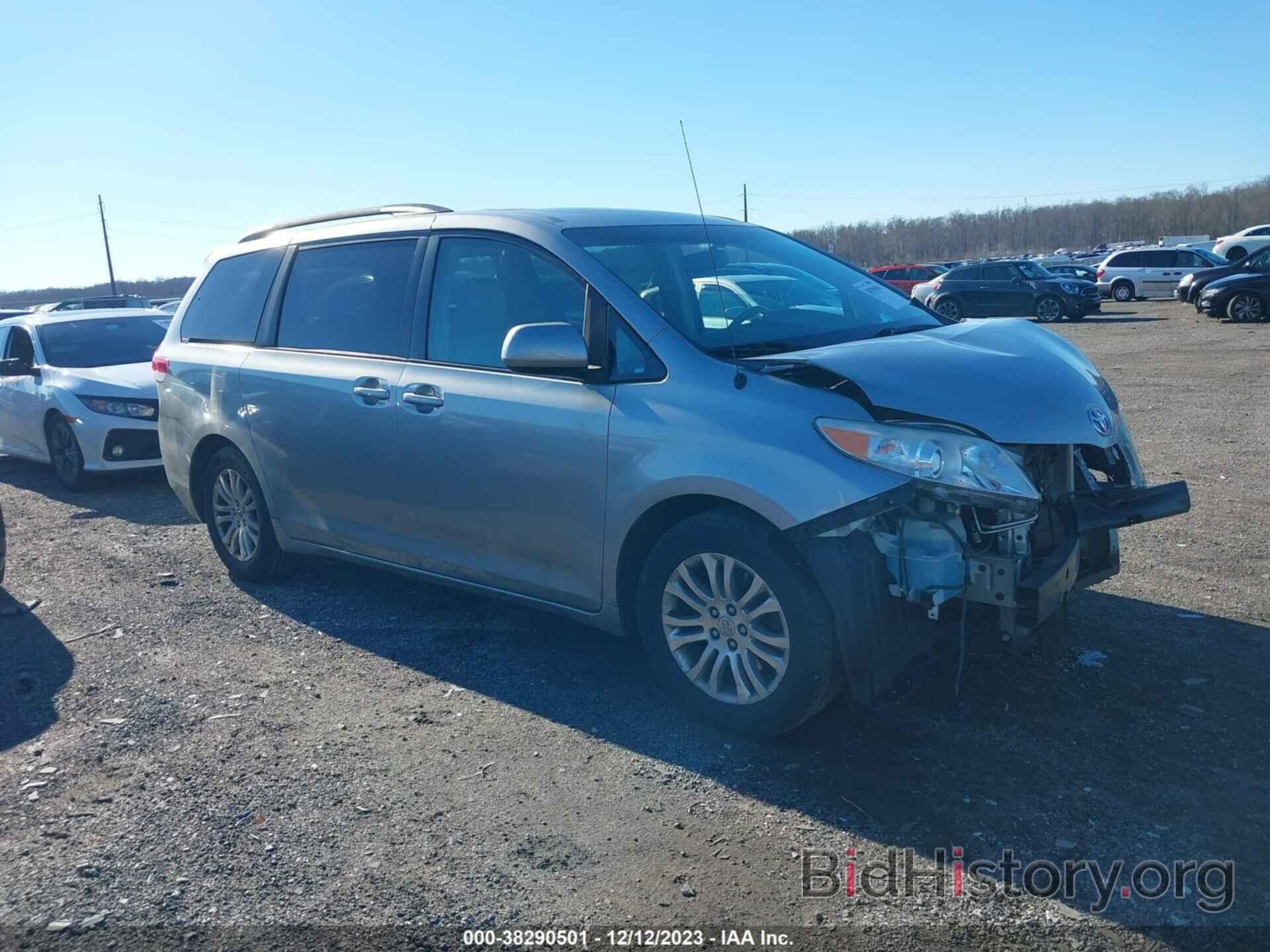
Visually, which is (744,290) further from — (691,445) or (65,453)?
(65,453)

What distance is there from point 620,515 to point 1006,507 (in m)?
1.44

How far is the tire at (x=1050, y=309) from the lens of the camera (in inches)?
1150

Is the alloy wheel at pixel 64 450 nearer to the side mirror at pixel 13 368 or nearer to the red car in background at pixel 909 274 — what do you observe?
the side mirror at pixel 13 368

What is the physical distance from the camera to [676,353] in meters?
4.22

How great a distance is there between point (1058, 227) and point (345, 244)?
129412 millimetres

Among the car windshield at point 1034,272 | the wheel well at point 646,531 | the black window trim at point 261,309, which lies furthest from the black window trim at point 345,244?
the car windshield at point 1034,272

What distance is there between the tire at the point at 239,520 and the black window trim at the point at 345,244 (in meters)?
0.75

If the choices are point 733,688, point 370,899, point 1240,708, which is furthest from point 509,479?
point 1240,708

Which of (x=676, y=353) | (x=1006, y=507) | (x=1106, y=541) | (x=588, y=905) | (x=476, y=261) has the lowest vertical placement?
(x=588, y=905)

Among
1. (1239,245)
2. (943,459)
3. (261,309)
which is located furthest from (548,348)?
(1239,245)

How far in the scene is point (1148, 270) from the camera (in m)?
34.6

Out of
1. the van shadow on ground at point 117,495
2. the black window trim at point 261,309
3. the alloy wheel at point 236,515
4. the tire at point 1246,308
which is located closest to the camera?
the black window trim at point 261,309

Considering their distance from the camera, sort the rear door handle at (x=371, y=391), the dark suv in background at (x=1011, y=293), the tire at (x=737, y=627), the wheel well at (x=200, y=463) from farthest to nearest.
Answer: the dark suv in background at (x=1011, y=293) < the wheel well at (x=200, y=463) < the rear door handle at (x=371, y=391) < the tire at (x=737, y=627)

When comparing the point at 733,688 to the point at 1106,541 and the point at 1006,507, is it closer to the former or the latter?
the point at 1006,507
